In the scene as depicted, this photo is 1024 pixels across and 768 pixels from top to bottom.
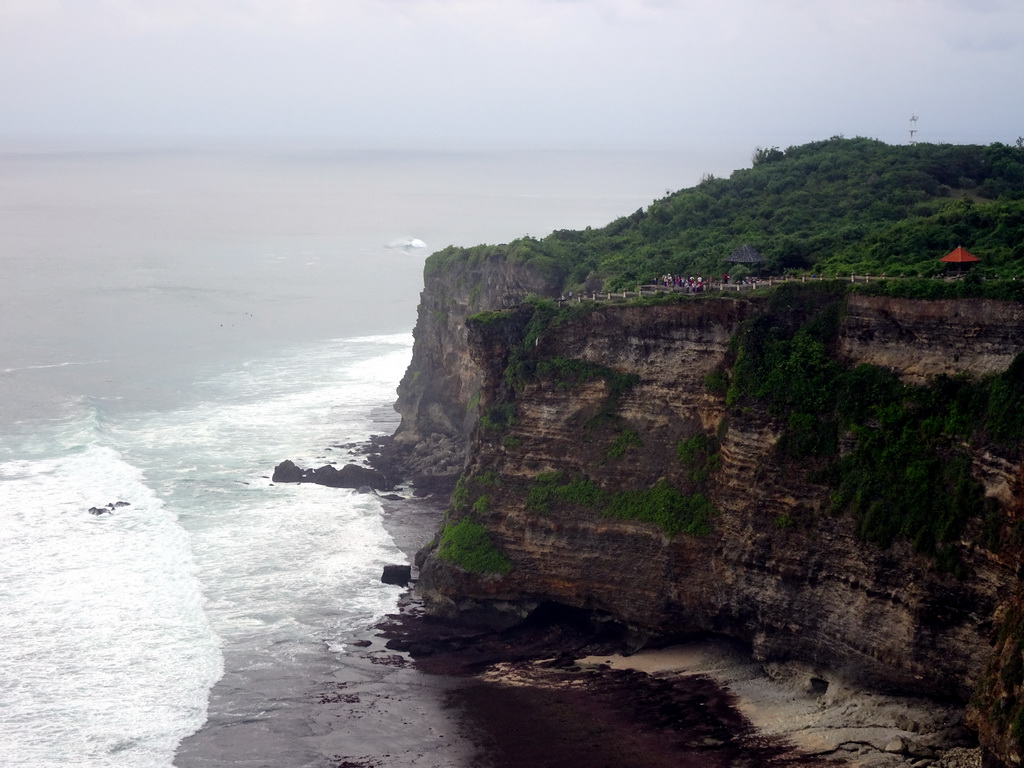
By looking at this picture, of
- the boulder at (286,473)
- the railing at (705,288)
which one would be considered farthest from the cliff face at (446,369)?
the railing at (705,288)

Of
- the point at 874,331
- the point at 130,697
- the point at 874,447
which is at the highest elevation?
the point at 874,331

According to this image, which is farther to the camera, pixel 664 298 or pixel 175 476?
pixel 175 476

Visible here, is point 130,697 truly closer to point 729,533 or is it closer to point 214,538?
point 214,538

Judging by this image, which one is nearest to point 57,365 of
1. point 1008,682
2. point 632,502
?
point 632,502

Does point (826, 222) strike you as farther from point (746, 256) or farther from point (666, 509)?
point (666, 509)

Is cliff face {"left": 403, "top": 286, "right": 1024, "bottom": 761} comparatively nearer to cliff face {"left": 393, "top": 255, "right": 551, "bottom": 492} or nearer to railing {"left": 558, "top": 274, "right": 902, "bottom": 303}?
railing {"left": 558, "top": 274, "right": 902, "bottom": 303}

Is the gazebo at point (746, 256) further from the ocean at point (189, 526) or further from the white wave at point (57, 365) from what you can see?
the white wave at point (57, 365)

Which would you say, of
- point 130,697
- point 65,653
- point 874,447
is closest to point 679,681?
point 874,447
